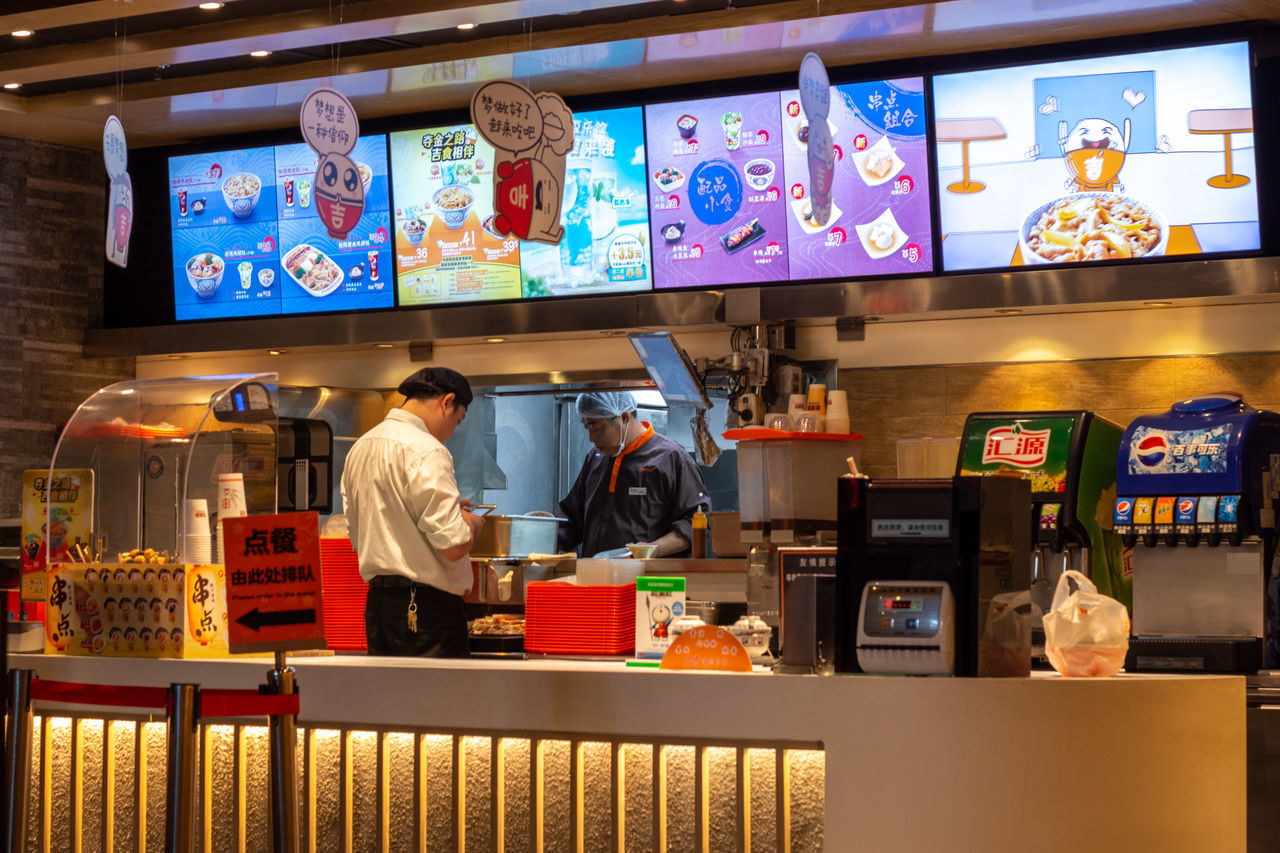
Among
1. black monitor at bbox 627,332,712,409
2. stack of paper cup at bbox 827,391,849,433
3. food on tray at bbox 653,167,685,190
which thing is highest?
food on tray at bbox 653,167,685,190

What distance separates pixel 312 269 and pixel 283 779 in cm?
437

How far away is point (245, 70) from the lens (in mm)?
5781

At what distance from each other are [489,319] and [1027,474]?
288cm

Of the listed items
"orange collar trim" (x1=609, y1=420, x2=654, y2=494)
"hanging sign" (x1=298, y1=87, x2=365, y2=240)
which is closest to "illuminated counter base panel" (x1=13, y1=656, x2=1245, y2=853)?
"hanging sign" (x1=298, y1=87, x2=365, y2=240)

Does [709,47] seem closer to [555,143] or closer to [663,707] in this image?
[555,143]

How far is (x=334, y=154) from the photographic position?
4551 mm

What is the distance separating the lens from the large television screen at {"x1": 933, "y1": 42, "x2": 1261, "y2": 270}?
16.1 feet

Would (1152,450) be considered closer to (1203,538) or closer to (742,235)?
(1203,538)

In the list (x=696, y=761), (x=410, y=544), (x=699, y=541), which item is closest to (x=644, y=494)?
(x=699, y=541)

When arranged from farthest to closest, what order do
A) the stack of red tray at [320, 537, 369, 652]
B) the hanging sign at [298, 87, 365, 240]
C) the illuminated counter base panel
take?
1. the hanging sign at [298, 87, 365, 240]
2. the stack of red tray at [320, 537, 369, 652]
3. the illuminated counter base panel

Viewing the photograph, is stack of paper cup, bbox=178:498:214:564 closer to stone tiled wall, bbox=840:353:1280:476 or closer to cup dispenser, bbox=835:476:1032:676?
A: cup dispenser, bbox=835:476:1032:676

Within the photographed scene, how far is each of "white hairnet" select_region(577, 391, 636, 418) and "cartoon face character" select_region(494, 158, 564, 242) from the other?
179 centimetres

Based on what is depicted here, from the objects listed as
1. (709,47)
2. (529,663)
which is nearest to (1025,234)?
(709,47)

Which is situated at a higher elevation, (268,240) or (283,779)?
(268,240)
